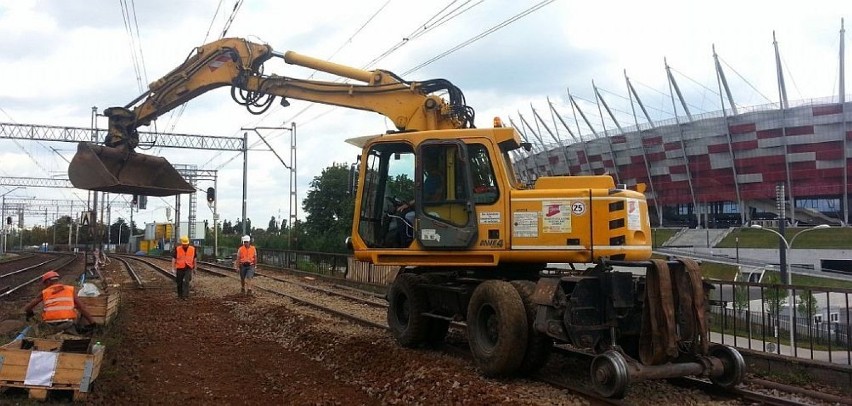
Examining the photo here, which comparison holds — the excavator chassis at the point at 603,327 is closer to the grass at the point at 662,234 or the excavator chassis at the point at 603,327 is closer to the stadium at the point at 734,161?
the stadium at the point at 734,161

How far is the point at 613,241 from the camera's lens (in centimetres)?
742

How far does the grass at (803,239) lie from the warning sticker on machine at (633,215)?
5097cm

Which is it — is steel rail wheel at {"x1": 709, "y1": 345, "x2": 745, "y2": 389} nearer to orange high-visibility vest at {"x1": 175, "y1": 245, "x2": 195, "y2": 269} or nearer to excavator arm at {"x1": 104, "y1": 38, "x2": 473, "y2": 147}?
excavator arm at {"x1": 104, "y1": 38, "x2": 473, "y2": 147}

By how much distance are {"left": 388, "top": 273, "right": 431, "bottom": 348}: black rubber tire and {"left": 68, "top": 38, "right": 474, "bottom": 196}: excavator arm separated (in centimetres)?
243

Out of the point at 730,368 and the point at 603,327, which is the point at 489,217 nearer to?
the point at 603,327

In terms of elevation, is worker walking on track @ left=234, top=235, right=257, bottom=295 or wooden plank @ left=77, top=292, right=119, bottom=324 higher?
worker walking on track @ left=234, top=235, right=257, bottom=295

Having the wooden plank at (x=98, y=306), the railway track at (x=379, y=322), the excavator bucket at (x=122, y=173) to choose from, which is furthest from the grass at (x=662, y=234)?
the wooden plank at (x=98, y=306)

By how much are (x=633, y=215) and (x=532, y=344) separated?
187 cm

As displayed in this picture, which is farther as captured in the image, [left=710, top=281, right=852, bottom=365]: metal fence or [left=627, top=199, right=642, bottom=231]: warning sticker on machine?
[left=710, top=281, right=852, bottom=365]: metal fence

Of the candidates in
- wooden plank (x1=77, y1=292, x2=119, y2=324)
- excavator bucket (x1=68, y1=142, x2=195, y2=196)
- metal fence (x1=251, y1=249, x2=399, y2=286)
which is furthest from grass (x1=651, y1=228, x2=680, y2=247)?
wooden plank (x1=77, y1=292, x2=119, y2=324)

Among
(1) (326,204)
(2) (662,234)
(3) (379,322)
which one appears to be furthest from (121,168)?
(2) (662,234)

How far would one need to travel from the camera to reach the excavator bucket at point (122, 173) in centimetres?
1275

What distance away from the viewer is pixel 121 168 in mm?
13672

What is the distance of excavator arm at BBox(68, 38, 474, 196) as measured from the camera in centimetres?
1034
